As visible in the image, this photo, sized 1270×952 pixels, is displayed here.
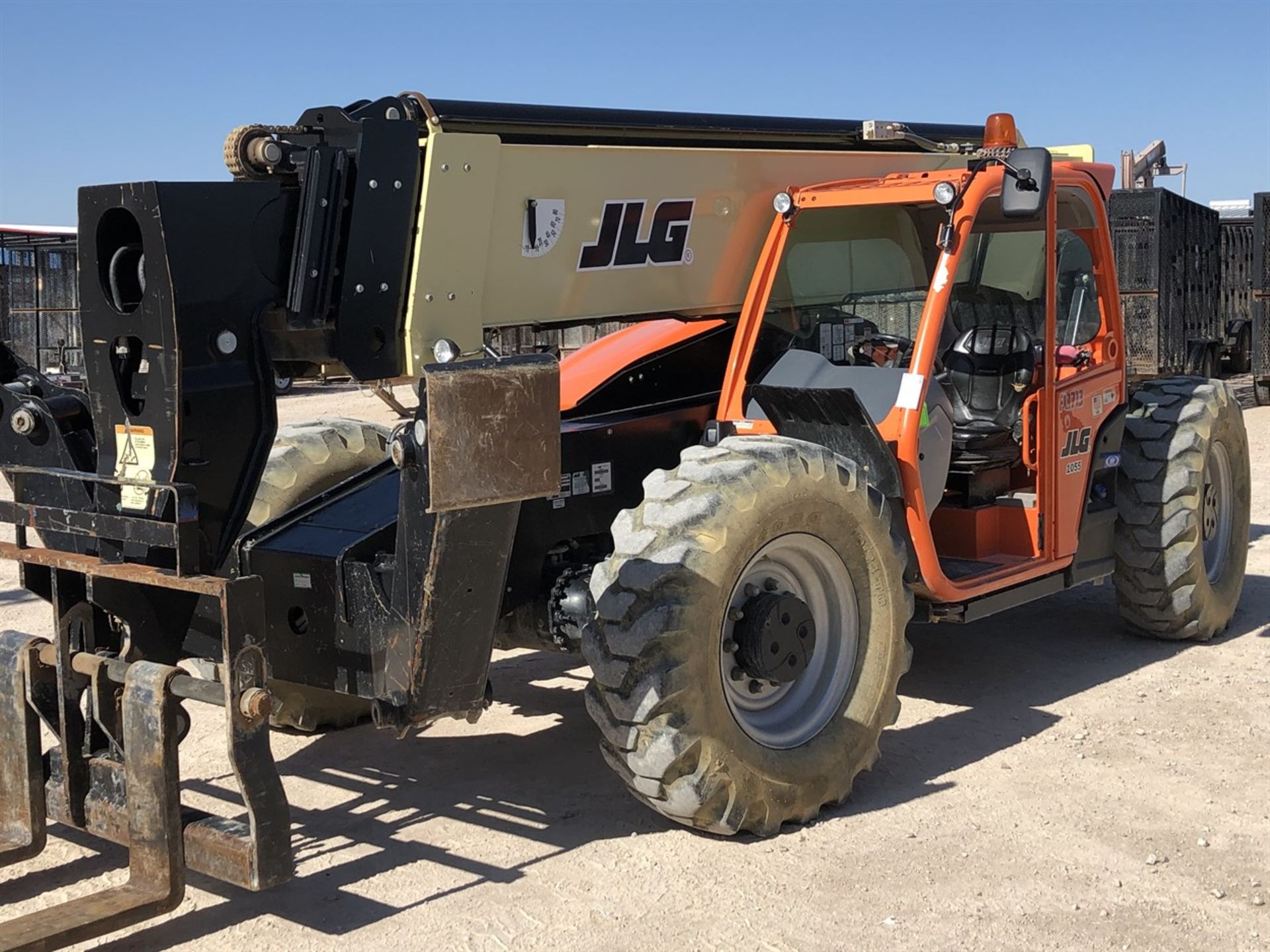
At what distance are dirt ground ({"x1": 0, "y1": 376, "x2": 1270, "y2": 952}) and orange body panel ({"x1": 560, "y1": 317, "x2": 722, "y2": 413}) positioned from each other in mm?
1518

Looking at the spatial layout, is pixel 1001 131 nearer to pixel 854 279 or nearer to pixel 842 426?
pixel 854 279

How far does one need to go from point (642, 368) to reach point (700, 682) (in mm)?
1812

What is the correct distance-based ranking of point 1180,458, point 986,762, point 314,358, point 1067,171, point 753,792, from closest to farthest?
point 314,358, point 753,792, point 986,762, point 1067,171, point 1180,458

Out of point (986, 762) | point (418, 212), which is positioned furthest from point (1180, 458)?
point (418, 212)

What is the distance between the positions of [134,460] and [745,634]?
2107mm

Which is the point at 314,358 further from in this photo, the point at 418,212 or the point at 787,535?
the point at 787,535

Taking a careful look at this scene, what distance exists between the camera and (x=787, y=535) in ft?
17.0

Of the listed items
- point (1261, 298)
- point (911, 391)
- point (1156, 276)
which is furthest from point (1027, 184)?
point (1261, 298)

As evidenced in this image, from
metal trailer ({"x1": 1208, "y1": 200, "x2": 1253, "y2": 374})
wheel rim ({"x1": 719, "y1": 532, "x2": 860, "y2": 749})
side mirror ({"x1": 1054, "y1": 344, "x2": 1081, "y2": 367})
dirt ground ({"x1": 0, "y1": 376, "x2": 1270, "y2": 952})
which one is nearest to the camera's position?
dirt ground ({"x1": 0, "y1": 376, "x2": 1270, "y2": 952})

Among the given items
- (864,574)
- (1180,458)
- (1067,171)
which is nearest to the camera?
(864,574)

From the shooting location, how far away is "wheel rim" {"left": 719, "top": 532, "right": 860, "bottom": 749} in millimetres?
5211

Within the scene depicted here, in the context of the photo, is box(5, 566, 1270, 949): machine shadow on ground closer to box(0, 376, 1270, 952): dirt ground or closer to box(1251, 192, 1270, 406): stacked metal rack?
box(0, 376, 1270, 952): dirt ground

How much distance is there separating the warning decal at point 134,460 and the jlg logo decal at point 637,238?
1698 millimetres

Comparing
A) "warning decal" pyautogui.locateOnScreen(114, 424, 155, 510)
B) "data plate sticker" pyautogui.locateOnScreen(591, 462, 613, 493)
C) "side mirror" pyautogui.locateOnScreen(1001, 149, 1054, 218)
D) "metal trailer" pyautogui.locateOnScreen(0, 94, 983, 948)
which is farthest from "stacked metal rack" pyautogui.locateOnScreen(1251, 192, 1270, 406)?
"warning decal" pyautogui.locateOnScreen(114, 424, 155, 510)
